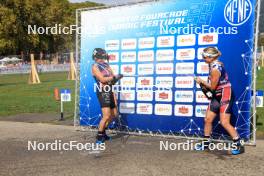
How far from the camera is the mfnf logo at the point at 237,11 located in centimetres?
823

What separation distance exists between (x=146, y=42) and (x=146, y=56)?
0.34 meters

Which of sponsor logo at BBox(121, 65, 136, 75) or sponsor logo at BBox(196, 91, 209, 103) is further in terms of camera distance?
sponsor logo at BBox(121, 65, 136, 75)

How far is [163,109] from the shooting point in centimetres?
970

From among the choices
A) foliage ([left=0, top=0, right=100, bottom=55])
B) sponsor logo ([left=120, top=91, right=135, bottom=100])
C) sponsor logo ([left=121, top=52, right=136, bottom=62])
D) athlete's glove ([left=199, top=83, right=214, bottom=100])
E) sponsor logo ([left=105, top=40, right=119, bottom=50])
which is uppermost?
foliage ([left=0, top=0, right=100, bottom=55])

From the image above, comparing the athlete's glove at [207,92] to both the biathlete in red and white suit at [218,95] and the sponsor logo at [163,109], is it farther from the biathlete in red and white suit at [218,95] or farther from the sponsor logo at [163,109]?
the sponsor logo at [163,109]

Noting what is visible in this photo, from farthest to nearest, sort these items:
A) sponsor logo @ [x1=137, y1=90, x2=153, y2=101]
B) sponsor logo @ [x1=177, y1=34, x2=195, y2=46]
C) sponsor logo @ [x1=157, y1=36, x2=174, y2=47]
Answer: sponsor logo @ [x1=137, y1=90, x2=153, y2=101]
sponsor logo @ [x1=157, y1=36, x2=174, y2=47]
sponsor logo @ [x1=177, y1=34, x2=195, y2=46]

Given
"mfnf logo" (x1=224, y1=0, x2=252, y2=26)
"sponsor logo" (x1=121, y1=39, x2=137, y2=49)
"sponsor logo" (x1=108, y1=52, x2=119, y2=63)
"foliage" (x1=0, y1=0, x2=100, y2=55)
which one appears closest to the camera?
"mfnf logo" (x1=224, y1=0, x2=252, y2=26)

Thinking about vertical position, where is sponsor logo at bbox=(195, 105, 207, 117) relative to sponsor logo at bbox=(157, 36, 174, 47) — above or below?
below

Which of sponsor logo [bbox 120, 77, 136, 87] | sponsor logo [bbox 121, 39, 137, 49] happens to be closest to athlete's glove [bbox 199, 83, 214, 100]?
sponsor logo [bbox 120, 77, 136, 87]

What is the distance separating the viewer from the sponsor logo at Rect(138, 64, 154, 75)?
981cm

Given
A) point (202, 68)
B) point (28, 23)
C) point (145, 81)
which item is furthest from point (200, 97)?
point (28, 23)

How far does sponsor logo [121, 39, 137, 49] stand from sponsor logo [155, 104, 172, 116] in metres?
1.61

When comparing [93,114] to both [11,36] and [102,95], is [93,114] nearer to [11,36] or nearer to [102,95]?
[102,95]

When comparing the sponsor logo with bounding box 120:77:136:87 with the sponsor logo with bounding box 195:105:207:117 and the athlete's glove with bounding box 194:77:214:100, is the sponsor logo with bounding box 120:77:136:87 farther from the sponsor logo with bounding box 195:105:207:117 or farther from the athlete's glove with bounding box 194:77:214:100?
the athlete's glove with bounding box 194:77:214:100
